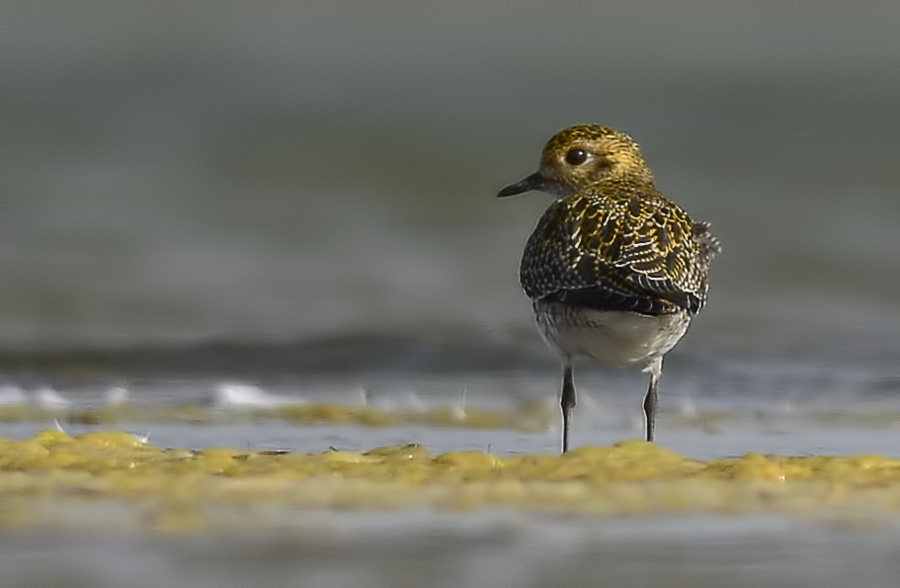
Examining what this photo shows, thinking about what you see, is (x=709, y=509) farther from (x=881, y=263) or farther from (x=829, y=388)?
(x=881, y=263)

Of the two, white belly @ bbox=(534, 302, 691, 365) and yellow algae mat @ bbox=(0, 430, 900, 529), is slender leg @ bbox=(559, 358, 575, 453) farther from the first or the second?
yellow algae mat @ bbox=(0, 430, 900, 529)

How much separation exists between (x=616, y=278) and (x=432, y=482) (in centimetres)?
191

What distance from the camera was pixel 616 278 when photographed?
288 inches

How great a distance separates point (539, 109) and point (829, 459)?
31.1 feet

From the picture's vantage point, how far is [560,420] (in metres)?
8.41

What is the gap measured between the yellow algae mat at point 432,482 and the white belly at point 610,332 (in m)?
1.32

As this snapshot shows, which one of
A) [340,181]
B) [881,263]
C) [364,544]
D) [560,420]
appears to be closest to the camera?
[364,544]

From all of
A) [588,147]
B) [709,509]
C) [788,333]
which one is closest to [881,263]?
[788,333]

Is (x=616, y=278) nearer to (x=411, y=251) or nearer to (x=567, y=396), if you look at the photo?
(x=567, y=396)

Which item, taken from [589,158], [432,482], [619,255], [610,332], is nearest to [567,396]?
[610,332]

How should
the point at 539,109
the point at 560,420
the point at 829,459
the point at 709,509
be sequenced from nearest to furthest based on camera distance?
1. the point at 709,509
2. the point at 829,459
3. the point at 560,420
4. the point at 539,109

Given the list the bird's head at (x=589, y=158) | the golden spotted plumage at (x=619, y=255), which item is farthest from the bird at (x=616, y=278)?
the bird's head at (x=589, y=158)

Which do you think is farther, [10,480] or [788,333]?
[788,333]

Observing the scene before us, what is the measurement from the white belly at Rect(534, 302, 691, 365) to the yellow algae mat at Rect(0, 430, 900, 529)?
132 centimetres
